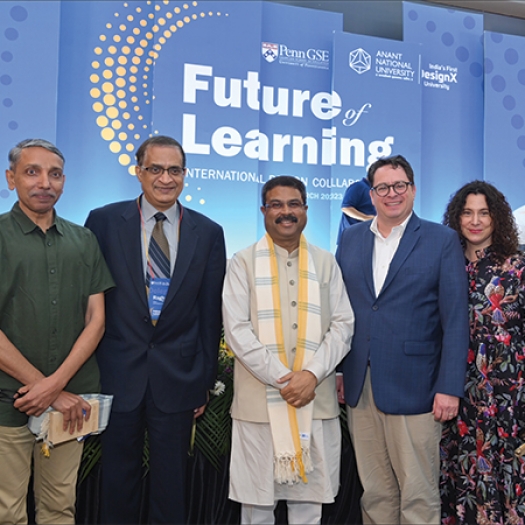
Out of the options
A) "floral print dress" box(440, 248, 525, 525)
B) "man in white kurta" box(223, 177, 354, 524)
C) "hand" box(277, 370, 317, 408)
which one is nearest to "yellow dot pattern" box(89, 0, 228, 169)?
"man in white kurta" box(223, 177, 354, 524)

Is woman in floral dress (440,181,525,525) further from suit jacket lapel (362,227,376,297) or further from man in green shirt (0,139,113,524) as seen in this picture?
man in green shirt (0,139,113,524)

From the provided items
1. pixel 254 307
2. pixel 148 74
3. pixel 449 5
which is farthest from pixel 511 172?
pixel 254 307

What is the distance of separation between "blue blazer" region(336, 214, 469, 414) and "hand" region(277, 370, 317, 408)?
0.91 feet

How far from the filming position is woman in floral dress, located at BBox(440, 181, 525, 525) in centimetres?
240

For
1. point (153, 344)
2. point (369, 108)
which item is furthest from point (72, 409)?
point (369, 108)

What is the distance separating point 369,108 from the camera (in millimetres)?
6133

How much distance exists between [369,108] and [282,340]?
4378 millimetres

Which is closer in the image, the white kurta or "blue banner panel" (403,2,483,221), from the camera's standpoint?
the white kurta

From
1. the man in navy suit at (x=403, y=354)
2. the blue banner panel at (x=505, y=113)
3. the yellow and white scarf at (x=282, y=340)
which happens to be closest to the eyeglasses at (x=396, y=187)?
the man in navy suit at (x=403, y=354)

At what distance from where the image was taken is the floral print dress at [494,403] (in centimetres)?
240

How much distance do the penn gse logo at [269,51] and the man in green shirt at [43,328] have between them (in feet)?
13.8

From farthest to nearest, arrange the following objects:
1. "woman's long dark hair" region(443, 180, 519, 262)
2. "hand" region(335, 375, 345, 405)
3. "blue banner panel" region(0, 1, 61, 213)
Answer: "blue banner panel" region(0, 1, 61, 213)
"hand" region(335, 375, 345, 405)
"woman's long dark hair" region(443, 180, 519, 262)

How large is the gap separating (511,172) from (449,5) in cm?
214

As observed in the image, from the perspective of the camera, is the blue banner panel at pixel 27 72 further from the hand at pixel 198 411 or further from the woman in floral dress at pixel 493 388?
the woman in floral dress at pixel 493 388
